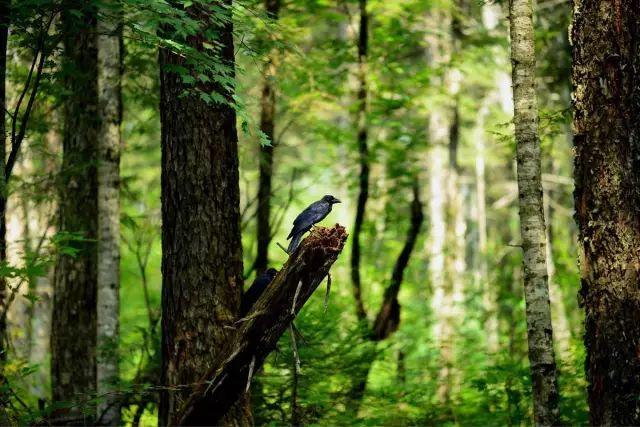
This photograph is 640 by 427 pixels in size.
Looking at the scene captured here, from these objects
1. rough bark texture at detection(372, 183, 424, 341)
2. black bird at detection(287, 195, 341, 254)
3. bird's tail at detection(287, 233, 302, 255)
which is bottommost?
rough bark texture at detection(372, 183, 424, 341)

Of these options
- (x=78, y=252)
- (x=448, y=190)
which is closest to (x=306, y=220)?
(x=78, y=252)

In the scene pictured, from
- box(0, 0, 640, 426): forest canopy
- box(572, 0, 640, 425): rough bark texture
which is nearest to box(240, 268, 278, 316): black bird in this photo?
box(0, 0, 640, 426): forest canopy

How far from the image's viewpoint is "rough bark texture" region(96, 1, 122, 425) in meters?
8.12

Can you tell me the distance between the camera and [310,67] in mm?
10758

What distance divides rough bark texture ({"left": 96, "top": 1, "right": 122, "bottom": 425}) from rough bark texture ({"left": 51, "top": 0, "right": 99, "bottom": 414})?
411 mm

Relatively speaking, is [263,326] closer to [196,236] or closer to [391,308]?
[196,236]

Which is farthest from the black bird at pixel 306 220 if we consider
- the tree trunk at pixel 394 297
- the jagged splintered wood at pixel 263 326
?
the tree trunk at pixel 394 297

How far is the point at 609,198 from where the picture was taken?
18.3ft

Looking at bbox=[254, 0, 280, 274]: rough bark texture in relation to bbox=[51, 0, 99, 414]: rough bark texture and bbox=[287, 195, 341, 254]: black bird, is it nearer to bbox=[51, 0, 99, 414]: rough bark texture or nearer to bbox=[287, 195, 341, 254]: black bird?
bbox=[51, 0, 99, 414]: rough bark texture

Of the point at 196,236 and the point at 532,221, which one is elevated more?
the point at 532,221

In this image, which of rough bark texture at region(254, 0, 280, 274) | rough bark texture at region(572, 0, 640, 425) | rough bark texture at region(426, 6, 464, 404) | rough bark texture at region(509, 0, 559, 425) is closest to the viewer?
rough bark texture at region(572, 0, 640, 425)

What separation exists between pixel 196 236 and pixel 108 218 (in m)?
3.30

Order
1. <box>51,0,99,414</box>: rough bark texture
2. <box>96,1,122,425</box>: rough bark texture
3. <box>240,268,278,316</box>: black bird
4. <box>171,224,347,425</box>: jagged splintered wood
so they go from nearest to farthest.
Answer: <box>171,224,347,425</box>: jagged splintered wood < <box>240,268,278,316</box>: black bird < <box>96,1,122,425</box>: rough bark texture < <box>51,0,99,414</box>: rough bark texture

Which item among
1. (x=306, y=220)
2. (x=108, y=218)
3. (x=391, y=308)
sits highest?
(x=108, y=218)
